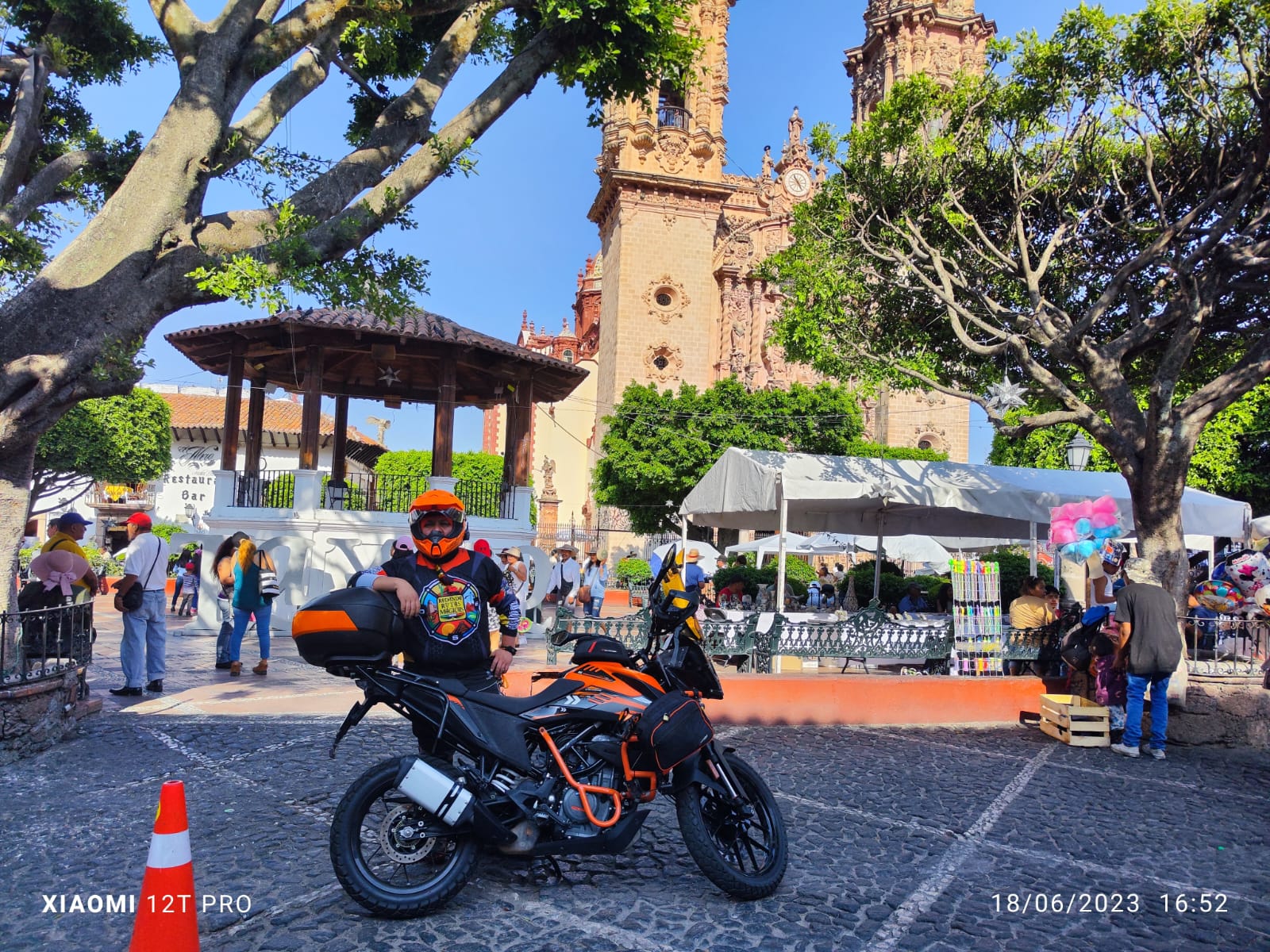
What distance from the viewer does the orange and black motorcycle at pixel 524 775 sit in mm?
3533

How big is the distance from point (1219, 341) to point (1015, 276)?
3239mm

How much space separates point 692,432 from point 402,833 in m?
30.1

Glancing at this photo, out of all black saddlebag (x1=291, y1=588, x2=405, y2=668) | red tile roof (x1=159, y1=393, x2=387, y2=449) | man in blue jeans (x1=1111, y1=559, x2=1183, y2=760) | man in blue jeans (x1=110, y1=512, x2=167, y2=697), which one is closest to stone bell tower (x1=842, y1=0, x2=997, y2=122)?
red tile roof (x1=159, y1=393, x2=387, y2=449)

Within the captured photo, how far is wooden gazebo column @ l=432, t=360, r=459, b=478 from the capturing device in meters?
16.9

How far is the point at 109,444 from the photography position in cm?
3438

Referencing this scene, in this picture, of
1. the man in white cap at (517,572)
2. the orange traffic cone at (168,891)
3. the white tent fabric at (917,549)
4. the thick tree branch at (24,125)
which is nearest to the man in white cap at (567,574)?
the man in white cap at (517,572)

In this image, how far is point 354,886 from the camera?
343 centimetres

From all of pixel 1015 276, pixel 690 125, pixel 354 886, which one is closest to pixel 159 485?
pixel 690 125

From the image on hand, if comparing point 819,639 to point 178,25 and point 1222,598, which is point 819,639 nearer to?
point 1222,598

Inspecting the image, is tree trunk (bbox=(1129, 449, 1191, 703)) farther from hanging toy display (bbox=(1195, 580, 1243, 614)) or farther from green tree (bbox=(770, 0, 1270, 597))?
hanging toy display (bbox=(1195, 580, 1243, 614))

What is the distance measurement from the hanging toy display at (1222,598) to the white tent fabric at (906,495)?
40.1 inches

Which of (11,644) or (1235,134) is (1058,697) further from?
(11,644)
